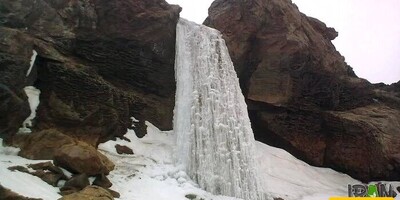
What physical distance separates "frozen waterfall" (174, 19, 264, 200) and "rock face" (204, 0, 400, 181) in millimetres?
3784

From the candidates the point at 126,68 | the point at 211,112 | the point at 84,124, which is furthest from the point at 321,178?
the point at 84,124

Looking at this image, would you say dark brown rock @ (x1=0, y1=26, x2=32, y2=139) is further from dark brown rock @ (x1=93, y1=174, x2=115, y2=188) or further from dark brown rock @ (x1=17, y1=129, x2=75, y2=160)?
dark brown rock @ (x1=93, y1=174, x2=115, y2=188)

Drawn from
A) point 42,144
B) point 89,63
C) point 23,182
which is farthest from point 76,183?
point 89,63

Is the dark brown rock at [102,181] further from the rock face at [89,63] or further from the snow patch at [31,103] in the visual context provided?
the snow patch at [31,103]

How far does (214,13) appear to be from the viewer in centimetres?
2377

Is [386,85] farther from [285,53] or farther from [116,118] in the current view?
[116,118]

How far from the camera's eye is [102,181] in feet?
36.3

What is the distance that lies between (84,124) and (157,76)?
563cm

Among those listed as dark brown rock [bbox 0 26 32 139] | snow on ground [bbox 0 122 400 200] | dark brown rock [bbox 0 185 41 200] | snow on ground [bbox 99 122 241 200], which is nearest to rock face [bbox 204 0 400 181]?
snow on ground [bbox 0 122 400 200]

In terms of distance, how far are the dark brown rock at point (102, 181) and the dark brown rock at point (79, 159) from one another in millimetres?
138

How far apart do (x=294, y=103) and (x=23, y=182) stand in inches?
672

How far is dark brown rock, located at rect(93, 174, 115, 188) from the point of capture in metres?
10.9

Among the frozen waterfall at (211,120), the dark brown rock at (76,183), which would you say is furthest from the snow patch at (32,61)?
the frozen waterfall at (211,120)

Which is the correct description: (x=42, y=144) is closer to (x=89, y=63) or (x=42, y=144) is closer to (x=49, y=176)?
(x=49, y=176)
